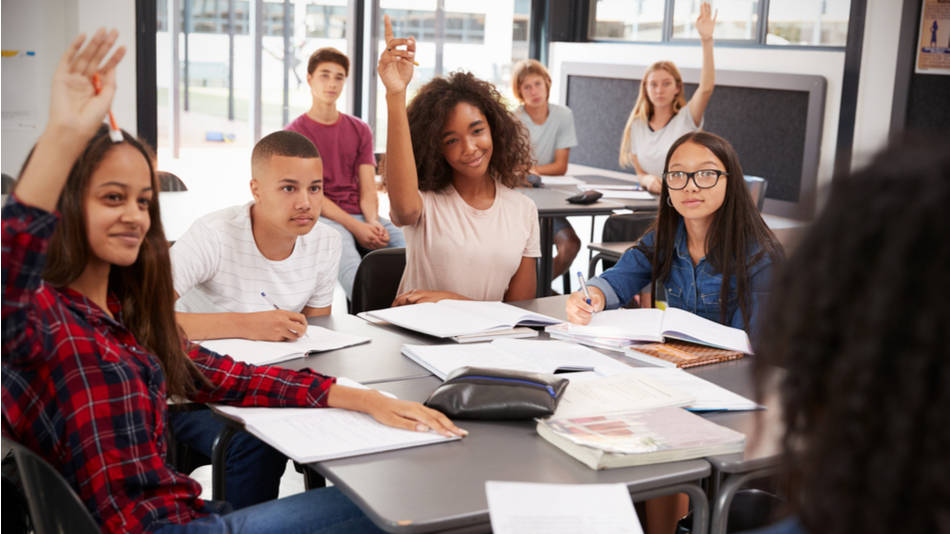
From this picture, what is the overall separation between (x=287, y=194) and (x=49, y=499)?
1.15 meters

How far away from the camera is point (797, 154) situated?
243 inches

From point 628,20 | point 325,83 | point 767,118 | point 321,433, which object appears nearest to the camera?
point 321,433

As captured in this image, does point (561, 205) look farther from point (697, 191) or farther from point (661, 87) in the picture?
point (697, 191)

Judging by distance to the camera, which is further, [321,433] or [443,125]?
[443,125]

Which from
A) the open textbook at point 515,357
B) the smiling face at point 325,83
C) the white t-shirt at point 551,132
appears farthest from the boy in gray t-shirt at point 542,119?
the open textbook at point 515,357

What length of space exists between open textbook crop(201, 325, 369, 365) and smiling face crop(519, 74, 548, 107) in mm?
3122

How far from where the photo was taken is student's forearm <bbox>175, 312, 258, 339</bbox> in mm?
1847

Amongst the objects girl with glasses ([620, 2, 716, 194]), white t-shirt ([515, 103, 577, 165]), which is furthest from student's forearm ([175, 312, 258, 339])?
white t-shirt ([515, 103, 577, 165])

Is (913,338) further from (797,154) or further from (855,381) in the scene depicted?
(797,154)

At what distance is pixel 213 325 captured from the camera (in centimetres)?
187

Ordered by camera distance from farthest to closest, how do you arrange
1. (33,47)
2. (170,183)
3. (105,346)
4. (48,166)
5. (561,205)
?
1. (33,47)
2. (170,183)
3. (561,205)
4. (105,346)
5. (48,166)

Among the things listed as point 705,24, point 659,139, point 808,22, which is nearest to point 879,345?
point 659,139

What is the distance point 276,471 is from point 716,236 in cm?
112

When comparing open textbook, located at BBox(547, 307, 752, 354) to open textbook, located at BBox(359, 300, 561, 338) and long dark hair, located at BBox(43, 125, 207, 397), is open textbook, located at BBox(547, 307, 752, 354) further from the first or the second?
long dark hair, located at BBox(43, 125, 207, 397)
